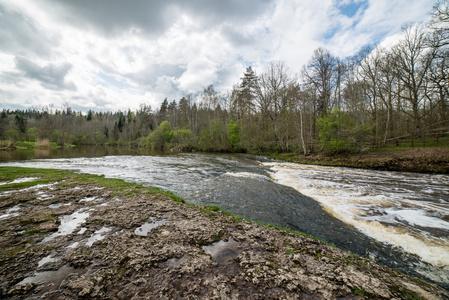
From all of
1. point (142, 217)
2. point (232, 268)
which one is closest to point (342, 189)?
point (232, 268)

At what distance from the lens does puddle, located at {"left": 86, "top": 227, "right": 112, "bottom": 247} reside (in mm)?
3690

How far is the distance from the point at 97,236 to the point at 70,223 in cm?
132

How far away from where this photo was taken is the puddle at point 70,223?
13.1 feet

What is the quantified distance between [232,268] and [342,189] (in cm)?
942

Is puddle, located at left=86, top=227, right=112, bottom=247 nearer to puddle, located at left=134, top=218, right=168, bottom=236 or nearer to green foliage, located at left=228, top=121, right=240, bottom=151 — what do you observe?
puddle, located at left=134, top=218, right=168, bottom=236

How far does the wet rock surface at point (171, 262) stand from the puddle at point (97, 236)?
0.02m

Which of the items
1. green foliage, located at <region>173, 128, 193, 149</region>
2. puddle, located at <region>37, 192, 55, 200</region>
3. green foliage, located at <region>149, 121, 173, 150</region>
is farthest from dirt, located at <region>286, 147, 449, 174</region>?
green foliage, located at <region>149, 121, 173, 150</region>

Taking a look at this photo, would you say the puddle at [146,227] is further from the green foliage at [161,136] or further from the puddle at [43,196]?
the green foliage at [161,136]

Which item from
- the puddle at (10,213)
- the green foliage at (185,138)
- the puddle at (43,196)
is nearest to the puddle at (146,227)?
the puddle at (10,213)

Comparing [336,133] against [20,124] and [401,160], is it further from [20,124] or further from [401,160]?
[20,124]

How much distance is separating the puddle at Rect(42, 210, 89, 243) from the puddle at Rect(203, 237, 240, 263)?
11.5 feet

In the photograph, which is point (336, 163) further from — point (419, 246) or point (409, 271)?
point (409, 271)

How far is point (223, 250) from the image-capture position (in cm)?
362

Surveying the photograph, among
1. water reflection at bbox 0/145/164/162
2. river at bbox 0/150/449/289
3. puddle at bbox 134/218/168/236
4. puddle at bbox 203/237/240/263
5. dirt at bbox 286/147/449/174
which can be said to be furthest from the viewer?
water reflection at bbox 0/145/164/162
